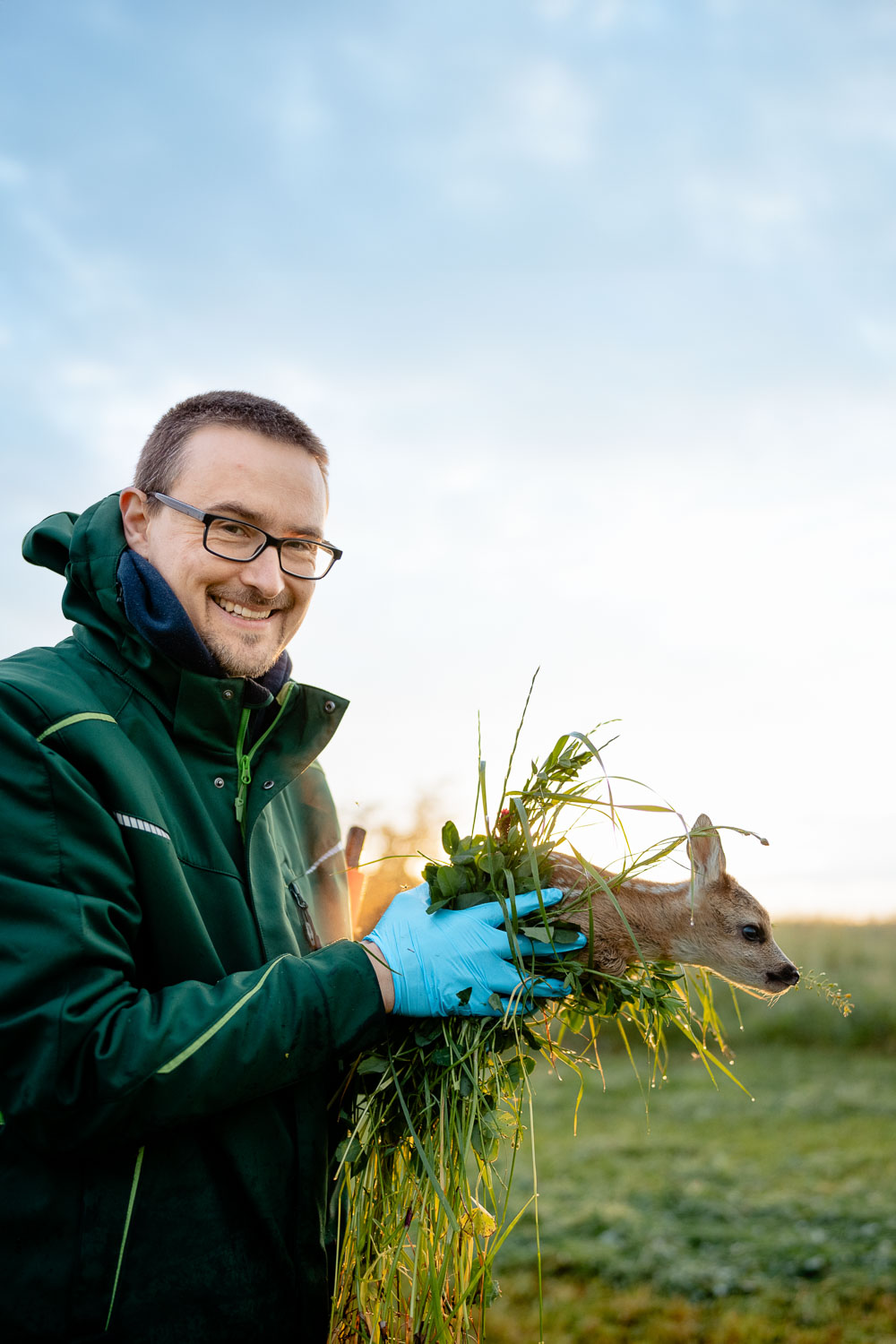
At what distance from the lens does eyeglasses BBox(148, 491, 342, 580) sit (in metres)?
2.44

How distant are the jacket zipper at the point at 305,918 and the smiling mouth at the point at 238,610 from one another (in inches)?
28.1

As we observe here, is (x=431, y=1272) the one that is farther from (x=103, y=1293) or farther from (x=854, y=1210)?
(x=854, y=1210)

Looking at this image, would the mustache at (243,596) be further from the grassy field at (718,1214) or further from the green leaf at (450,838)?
the grassy field at (718,1214)

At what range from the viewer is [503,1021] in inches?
89.2

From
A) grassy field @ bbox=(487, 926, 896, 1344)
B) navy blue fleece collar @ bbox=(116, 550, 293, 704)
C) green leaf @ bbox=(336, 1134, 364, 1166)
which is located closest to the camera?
green leaf @ bbox=(336, 1134, 364, 1166)

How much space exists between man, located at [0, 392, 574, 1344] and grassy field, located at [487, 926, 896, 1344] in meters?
1.92

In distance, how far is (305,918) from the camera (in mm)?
2617

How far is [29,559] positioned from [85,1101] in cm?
140

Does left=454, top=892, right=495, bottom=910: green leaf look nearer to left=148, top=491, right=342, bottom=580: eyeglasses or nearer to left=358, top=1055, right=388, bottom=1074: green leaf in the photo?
left=358, top=1055, right=388, bottom=1074: green leaf

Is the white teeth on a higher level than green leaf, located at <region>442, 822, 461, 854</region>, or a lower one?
higher

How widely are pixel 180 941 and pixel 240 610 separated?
0.85 metres

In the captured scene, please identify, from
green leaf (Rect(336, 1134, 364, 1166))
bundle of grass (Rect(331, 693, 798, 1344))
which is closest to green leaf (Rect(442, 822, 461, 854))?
bundle of grass (Rect(331, 693, 798, 1344))

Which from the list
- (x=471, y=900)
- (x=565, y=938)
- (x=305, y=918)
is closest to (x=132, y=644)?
(x=305, y=918)

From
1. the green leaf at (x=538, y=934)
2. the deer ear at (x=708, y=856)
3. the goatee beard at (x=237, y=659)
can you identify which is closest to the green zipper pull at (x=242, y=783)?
the goatee beard at (x=237, y=659)
